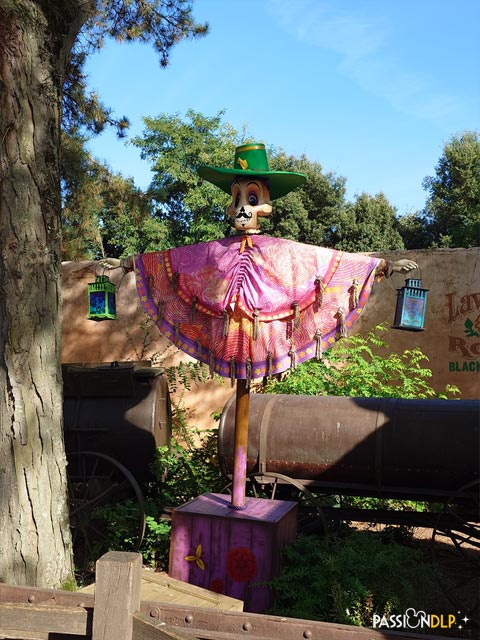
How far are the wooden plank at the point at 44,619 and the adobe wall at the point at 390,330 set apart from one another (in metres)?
6.93

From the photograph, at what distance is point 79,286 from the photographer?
34.6 feet

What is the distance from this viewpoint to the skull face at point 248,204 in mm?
4617

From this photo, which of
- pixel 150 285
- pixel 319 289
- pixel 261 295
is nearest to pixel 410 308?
pixel 319 289

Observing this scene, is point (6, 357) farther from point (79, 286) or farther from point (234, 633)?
Result: point (79, 286)

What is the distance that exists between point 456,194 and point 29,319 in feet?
76.0

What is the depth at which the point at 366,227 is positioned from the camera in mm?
24984

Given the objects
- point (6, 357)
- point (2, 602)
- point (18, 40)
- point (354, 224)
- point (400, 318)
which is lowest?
point (2, 602)

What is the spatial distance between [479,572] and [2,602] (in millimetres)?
4089

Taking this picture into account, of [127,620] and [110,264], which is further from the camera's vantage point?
[110,264]

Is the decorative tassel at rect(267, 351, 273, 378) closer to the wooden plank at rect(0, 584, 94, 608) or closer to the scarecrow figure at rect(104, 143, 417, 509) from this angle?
the scarecrow figure at rect(104, 143, 417, 509)

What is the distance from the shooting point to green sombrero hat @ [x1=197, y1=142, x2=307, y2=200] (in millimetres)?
4574

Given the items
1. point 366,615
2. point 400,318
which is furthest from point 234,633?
point 400,318

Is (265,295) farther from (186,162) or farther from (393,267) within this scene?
(186,162)

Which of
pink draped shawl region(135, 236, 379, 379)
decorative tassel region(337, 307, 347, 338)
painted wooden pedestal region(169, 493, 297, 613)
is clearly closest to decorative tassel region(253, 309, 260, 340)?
pink draped shawl region(135, 236, 379, 379)
